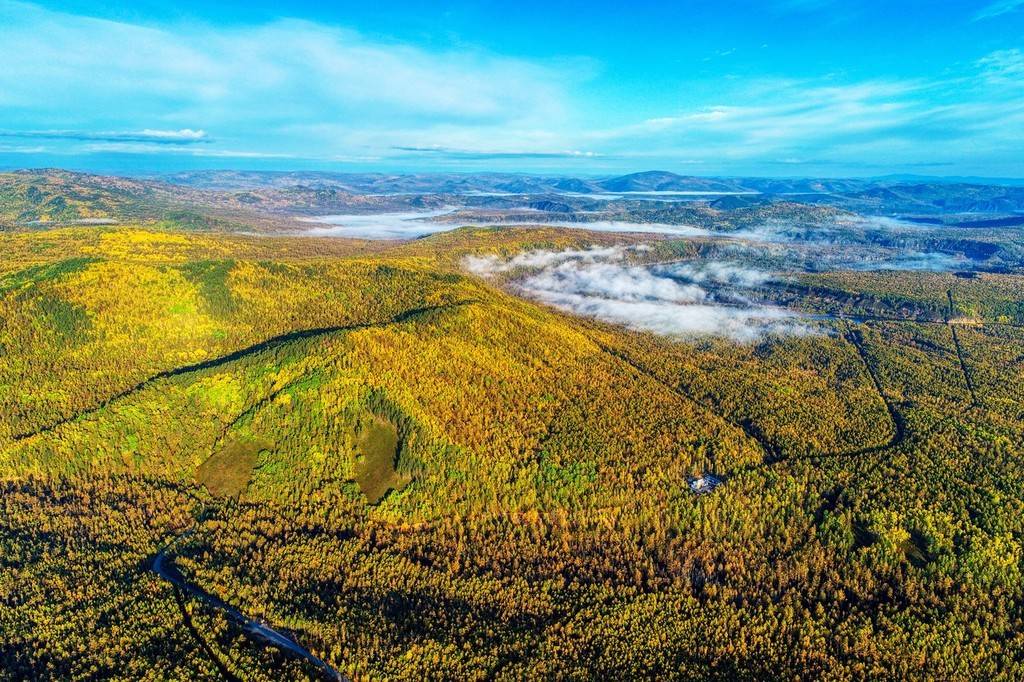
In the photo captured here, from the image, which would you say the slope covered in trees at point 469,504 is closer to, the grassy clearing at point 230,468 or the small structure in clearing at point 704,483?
the grassy clearing at point 230,468

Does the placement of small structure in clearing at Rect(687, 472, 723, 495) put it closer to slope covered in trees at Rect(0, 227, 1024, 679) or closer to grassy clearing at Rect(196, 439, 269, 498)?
slope covered in trees at Rect(0, 227, 1024, 679)

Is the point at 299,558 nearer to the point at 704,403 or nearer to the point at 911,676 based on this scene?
the point at 911,676

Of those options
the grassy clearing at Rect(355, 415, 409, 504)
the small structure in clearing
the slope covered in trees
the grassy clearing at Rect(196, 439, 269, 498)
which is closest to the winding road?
the slope covered in trees

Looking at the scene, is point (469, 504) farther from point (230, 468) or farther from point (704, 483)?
point (230, 468)

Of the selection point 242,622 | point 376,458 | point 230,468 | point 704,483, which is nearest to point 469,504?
point 376,458

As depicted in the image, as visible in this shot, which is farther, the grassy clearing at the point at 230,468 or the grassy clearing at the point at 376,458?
the grassy clearing at the point at 376,458

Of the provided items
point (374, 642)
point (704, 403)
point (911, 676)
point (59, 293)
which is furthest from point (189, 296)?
point (911, 676)

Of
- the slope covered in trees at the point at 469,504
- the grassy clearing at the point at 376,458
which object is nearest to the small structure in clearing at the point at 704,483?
the slope covered in trees at the point at 469,504

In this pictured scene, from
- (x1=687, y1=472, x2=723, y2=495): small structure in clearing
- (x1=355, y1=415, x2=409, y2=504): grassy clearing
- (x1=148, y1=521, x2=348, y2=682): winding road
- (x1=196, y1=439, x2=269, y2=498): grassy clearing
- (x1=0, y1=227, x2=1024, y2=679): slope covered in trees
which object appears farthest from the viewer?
(x1=355, y1=415, x2=409, y2=504): grassy clearing
